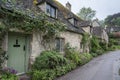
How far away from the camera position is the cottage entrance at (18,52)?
7270 mm

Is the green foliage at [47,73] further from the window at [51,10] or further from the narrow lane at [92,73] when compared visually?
the window at [51,10]

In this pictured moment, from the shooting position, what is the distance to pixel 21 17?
7180 mm

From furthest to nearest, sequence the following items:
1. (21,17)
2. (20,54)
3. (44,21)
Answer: (44,21) < (20,54) < (21,17)

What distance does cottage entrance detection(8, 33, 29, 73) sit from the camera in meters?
7.27

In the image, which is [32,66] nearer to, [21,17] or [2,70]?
[2,70]

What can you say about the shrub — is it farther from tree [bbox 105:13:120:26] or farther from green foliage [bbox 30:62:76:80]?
tree [bbox 105:13:120:26]

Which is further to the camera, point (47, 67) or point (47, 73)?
point (47, 67)

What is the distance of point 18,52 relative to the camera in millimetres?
7762

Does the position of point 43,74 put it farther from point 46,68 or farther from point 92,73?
point 92,73

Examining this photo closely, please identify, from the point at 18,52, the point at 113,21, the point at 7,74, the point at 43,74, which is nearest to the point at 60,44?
the point at 18,52

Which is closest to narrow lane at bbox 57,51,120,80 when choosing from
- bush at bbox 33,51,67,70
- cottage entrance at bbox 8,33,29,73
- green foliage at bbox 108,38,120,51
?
bush at bbox 33,51,67,70

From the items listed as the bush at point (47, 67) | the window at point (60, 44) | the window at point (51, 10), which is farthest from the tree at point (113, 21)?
the bush at point (47, 67)

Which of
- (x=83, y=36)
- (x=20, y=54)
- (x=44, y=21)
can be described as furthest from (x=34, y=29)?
(x=83, y=36)

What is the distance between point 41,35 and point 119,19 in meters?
82.6
